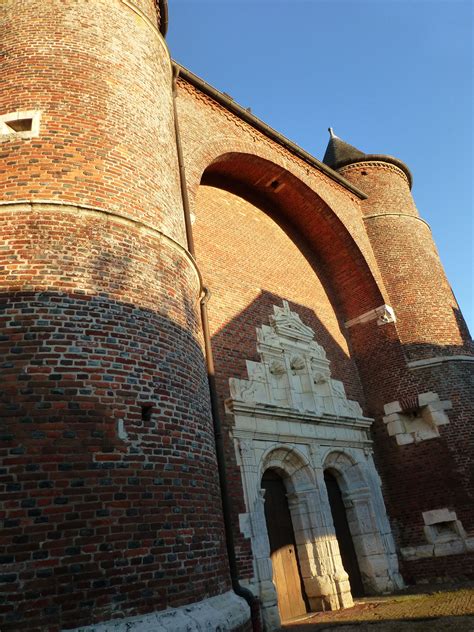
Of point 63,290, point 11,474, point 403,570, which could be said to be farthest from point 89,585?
point 403,570

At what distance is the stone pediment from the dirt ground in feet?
11.3

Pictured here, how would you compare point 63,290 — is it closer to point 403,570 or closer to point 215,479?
point 215,479

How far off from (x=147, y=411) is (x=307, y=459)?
5.13 metres

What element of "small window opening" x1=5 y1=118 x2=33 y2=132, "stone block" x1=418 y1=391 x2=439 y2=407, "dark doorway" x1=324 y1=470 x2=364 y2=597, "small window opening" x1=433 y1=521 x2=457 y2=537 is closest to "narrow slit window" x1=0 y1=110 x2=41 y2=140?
"small window opening" x1=5 y1=118 x2=33 y2=132

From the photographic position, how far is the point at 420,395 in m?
11.9

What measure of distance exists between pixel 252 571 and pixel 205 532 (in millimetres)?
2454

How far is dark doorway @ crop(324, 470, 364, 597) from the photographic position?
34.0ft

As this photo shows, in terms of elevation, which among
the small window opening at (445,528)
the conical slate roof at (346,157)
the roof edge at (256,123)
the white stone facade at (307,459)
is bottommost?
the small window opening at (445,528)

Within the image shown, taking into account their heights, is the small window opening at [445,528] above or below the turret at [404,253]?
below

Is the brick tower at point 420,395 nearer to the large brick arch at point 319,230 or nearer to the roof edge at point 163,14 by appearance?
the large brick arch at point 319,230

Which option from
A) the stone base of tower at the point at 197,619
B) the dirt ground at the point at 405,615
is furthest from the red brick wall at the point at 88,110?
the dirt ground at the point at 405,615

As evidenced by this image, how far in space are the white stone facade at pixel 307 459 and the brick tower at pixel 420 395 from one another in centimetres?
64

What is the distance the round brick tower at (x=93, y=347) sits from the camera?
4.27 metres

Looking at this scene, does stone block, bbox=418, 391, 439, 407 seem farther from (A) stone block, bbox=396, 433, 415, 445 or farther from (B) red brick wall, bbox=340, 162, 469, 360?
(B) red brick wall, bbox=340, 162, 469, 360
